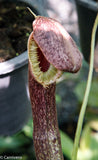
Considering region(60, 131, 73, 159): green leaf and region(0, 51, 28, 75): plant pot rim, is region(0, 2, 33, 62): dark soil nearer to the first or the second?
region(0, 51, 28, 75): plant pot rim

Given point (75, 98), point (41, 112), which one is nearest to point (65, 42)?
point (41, 112)

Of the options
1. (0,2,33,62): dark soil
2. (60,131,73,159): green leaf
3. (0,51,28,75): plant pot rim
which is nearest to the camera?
(0,51,28,75): plant pot rim

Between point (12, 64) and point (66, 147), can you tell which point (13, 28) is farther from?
point (66, 147)

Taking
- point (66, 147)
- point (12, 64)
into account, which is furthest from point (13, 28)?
point (66, 147)

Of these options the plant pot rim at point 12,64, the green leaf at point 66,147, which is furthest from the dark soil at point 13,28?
the green leaf at point 66,147

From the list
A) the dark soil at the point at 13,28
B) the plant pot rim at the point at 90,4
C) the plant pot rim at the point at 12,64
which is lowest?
the plant pot rim at the point at 12,64

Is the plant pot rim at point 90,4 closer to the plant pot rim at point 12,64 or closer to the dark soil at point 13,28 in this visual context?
the dark soil at point 13,28

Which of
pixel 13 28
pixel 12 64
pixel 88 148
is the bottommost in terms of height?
pixel 88 148

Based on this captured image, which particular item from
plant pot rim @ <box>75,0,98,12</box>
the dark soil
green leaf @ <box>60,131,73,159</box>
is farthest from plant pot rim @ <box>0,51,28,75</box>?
green leaf @ <box>60,131,73,159</box>
